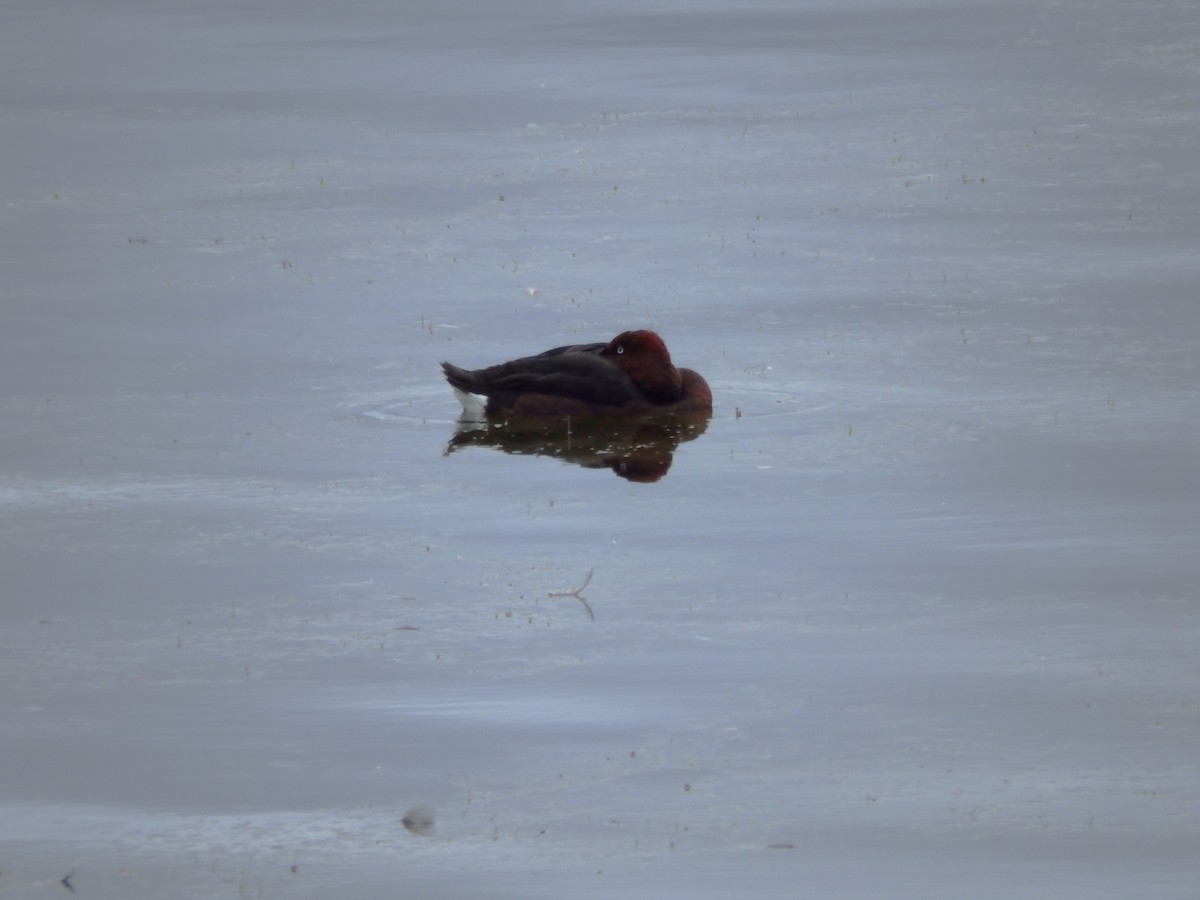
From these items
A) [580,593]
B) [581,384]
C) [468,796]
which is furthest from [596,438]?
[468,796]

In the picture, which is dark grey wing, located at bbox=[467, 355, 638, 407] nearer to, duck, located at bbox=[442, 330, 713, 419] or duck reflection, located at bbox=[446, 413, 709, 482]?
duck, located at bbox=[442, 330, 713, 419]

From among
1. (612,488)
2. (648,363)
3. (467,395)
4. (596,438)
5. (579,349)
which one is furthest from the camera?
(579,349)

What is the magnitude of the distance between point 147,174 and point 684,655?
11637mm

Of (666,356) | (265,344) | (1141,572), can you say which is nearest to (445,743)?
(1141,572)

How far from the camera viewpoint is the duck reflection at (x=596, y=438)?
11453 mm

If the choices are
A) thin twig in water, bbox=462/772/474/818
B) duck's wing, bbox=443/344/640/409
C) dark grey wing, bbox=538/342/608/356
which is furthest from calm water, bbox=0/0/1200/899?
dark grey wing, bbox=538/342/608/356

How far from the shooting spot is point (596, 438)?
12.1m

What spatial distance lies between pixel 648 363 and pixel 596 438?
0.49 metres

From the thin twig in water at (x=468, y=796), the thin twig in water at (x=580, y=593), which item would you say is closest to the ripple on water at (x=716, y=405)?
the thin twig in water at (x=580, y=593)

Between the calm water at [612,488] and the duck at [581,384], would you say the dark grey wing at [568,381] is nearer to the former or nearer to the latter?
the duck at [581,384]

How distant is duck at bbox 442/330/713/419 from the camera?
12211 millimetres

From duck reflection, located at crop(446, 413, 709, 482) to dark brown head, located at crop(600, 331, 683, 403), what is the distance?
0.14m

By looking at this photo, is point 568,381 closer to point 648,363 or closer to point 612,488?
point 648,363

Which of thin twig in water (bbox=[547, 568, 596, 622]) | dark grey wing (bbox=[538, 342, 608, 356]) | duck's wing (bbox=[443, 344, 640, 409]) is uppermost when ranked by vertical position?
thin twig in water (bbox=[547, 568, 596, 622])
